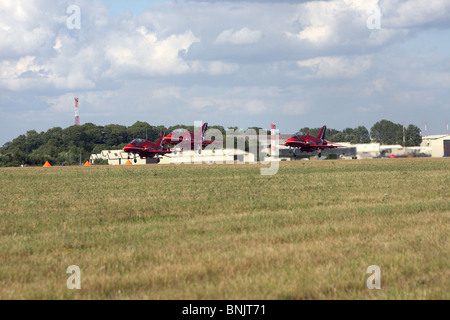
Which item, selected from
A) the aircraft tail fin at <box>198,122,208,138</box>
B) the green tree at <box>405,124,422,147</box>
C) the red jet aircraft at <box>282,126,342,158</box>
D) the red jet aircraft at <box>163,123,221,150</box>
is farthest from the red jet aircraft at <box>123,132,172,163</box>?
the green tree at <box>405,124,422,147</box>

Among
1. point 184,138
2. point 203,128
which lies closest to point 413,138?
point 203,128

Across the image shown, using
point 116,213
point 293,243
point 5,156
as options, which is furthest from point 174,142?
point 293,243

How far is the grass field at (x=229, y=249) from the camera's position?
710cm

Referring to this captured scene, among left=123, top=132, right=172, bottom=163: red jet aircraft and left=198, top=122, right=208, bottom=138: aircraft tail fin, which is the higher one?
left=198, top=122, right=208, bottom=138: aircraft tail fin

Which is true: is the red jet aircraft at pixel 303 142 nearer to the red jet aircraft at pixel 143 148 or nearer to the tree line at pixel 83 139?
the red jet aircraft at pixel 143 148

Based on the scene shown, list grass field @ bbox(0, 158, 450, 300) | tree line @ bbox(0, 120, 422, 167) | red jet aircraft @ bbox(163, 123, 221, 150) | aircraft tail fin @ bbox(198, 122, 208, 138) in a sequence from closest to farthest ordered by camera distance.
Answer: grass field @ bbox(0, 158, 450, 300) < red jet aircraft @ bbox(163, 123, 221, 150) < aircraft tail fin @ bbox(198, 122, 208, 138) < tree line @ bbox(0, 120, 422, 167)

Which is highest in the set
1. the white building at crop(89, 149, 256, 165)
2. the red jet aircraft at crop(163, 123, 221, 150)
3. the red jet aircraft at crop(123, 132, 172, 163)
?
the red jet aircraft at crop(163, 123, 221, 150)

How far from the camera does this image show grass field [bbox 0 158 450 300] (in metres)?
7.10

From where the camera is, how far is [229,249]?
9.59 meters

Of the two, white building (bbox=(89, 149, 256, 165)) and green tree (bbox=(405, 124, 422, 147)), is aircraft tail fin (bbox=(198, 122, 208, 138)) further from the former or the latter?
green tree (bbox=(405, 124, 422, 147))

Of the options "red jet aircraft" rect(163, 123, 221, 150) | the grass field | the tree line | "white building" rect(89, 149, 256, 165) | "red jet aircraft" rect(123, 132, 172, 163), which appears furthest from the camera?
the tree line

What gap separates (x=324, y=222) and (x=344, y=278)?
5.43 meters

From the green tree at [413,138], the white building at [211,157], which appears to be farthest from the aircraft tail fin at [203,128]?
the green tree at [413,138]
